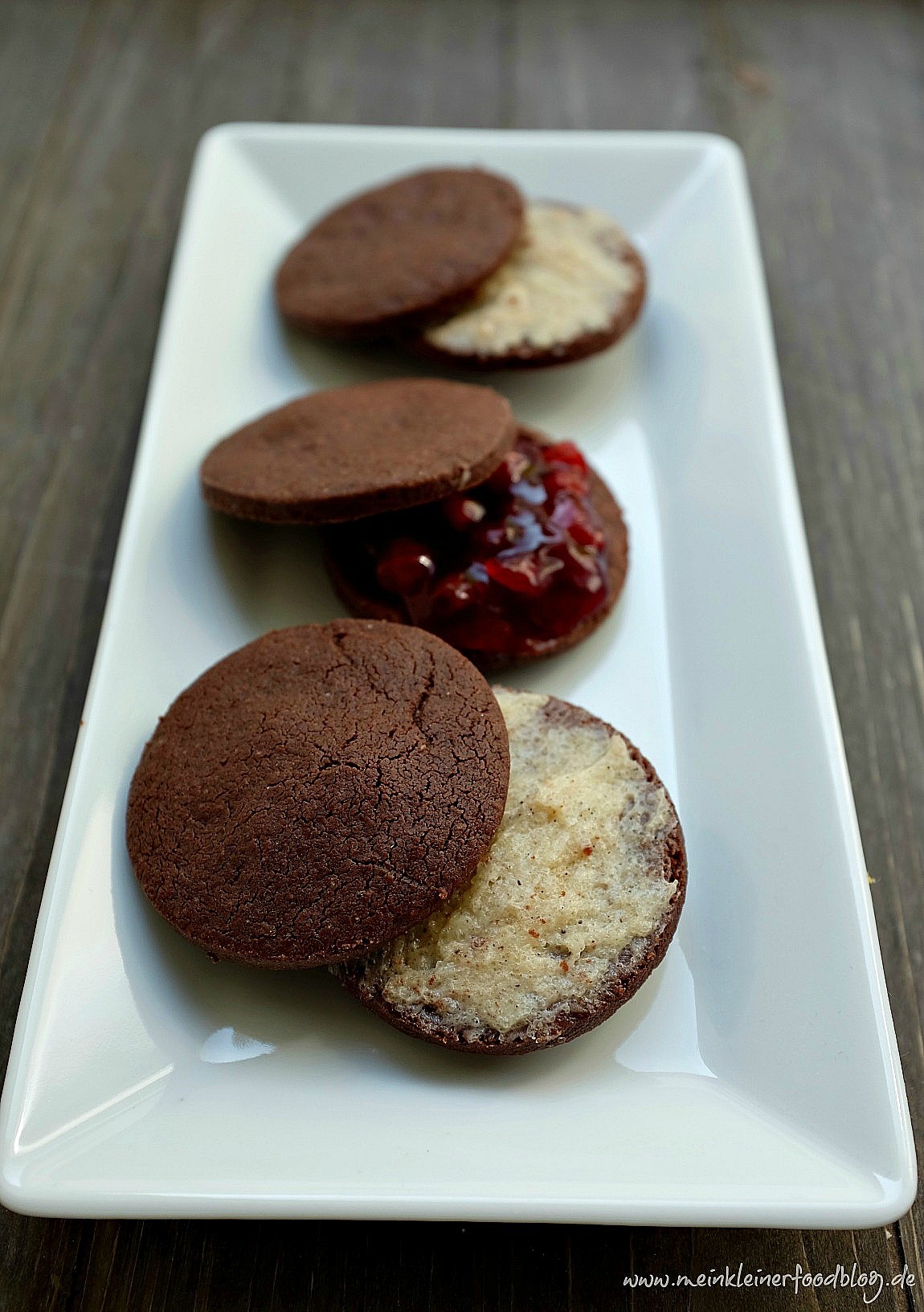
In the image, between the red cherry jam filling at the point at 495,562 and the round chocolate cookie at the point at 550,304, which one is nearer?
the red cherry jam filling at the point at 495,562

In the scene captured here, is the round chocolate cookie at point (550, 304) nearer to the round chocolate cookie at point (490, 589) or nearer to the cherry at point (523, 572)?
the round chocolate cookie at point (490, 589)

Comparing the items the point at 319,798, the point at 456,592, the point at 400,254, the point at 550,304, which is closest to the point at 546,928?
the point at 319,798

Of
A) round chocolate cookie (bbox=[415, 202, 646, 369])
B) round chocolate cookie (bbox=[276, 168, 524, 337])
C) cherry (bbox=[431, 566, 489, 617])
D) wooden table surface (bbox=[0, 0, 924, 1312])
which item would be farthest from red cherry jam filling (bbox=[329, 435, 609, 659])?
wooden table surface (bbox=[0, 0, 924, 1312])

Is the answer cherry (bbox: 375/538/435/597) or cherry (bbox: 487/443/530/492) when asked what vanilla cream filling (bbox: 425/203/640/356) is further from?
cherry (bbox: 375/538/435/597)

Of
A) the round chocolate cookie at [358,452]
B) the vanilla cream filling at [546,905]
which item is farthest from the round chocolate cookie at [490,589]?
the vanilla cream filling at [546,905]

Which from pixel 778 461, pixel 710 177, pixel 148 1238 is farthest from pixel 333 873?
pixel 710 177

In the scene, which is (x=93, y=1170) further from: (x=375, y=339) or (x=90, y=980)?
(x=375, y=339)

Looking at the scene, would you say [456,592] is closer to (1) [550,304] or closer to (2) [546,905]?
(2) [546,905]
